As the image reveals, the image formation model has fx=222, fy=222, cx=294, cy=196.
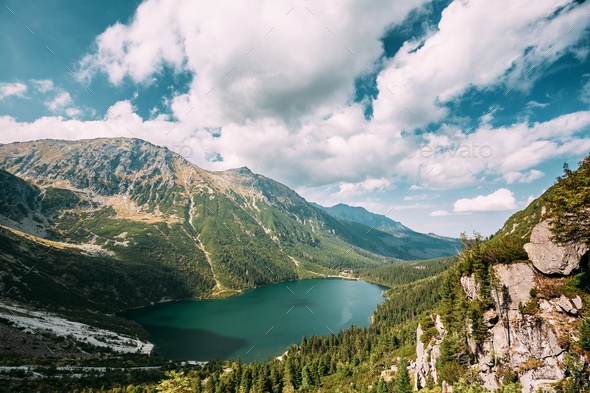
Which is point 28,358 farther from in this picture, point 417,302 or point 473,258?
point 417,302

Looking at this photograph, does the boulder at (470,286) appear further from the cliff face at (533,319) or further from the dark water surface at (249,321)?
the dark water surface at (249,321)

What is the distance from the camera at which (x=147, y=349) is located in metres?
80.7

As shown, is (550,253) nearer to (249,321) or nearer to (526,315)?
(526,315)

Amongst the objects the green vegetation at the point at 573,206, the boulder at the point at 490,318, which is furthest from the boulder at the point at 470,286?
the green vegetation at the point at 573,206

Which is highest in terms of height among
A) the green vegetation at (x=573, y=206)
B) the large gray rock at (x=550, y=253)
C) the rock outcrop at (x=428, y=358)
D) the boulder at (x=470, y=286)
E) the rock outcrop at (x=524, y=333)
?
the green vegetation at (x=573, y=206)

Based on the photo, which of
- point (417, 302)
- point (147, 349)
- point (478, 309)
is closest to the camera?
point (478, 309)

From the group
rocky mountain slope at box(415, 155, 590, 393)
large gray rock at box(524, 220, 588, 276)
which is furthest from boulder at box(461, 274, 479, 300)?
large gray rock at box(524, 220, 588, 276)

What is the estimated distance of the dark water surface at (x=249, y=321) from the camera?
86.1m

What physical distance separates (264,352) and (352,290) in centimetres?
12080

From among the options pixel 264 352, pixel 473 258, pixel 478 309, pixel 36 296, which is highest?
pixel 473 258

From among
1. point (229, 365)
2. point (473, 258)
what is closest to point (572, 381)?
point (473, 258)

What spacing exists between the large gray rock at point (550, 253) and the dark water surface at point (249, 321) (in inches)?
3319

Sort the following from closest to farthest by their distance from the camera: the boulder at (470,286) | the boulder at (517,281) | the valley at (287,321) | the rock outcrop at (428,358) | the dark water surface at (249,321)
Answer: the valley at (287,321) → the boulder at (517,281) → the boulder at (470,286) → the rock outcrop at (428,358) → the dark water surface at (249,321)

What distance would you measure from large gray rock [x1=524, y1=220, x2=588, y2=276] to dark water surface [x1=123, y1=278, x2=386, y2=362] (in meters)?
84.3
